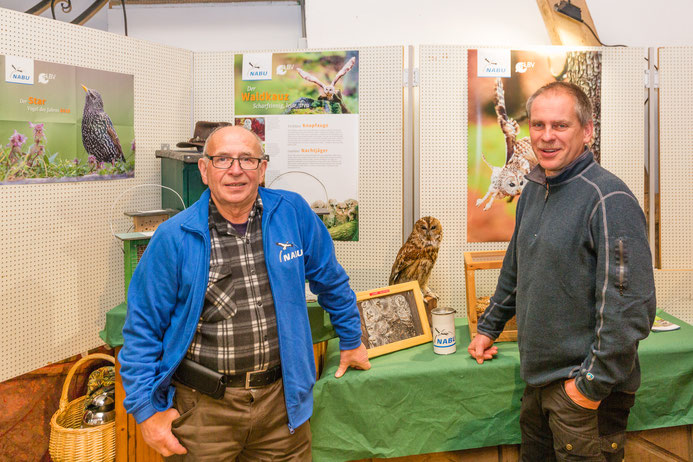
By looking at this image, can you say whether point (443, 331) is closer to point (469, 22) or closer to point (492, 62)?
point (492, 62)

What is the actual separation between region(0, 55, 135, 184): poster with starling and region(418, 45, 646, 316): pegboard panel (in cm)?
147

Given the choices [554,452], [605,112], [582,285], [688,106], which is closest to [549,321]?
[582,285]

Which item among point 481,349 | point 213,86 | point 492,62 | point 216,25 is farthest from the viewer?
point 216,25

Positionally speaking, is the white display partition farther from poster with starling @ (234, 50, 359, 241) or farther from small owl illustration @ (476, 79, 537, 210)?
poster with starling @ (234, 50, 359, 241)

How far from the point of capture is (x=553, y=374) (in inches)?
68.2

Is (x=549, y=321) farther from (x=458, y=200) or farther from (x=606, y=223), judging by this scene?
(x=458, y=200)

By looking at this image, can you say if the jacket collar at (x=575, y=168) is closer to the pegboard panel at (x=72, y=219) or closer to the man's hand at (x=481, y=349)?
the man's hand at (x=481, y=349)

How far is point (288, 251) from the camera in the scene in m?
1.81

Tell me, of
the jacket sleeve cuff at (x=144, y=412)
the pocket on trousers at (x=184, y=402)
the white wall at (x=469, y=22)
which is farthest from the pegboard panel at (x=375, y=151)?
the jacket sleeve cuff at (x=144, y=412)

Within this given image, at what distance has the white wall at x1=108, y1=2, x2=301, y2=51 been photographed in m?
4.04

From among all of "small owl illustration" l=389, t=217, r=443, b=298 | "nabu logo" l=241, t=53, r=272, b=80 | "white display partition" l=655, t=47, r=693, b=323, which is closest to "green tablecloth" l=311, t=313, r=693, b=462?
"small owl illustration" l=389, t=217, r=443, b=298

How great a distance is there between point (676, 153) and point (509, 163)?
867 millimetres

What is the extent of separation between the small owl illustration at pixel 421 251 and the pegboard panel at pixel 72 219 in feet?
4.30

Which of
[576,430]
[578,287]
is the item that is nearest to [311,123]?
[578,287]
